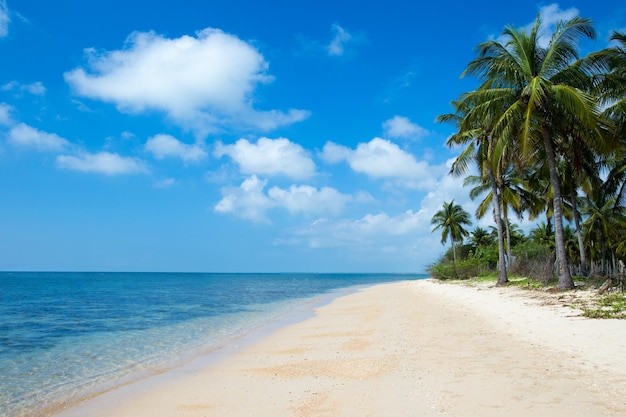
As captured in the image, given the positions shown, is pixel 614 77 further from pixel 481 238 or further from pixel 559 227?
pixel 481 238

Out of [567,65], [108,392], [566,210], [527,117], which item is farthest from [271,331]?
[566,210]

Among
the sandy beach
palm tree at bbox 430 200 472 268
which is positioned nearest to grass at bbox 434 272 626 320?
the sandy beach

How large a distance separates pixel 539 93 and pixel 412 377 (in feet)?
46.2

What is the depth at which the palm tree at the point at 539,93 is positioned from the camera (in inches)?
628

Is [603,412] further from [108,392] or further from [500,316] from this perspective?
[500,316]

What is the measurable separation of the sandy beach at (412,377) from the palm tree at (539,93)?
8.00 meters

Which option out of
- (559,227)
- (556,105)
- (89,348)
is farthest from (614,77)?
(89,348)

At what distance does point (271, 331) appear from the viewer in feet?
45.9

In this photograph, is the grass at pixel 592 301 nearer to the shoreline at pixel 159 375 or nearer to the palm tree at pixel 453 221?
the shoreline at pixel 159 375

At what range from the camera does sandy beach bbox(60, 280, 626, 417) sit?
5.18 metres

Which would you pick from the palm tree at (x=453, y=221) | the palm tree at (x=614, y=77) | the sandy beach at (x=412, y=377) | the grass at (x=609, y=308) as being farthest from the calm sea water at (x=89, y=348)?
the palm tree at (x=453, y=221)

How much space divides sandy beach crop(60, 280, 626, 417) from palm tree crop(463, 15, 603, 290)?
26.2 ft

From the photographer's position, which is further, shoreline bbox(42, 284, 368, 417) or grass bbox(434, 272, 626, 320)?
grass bbox(434, 272, 626, 320)

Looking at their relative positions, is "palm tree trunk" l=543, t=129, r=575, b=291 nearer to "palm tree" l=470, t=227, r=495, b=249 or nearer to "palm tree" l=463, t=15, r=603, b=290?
"palm tree" l=463, t=15, r=603, b=290
